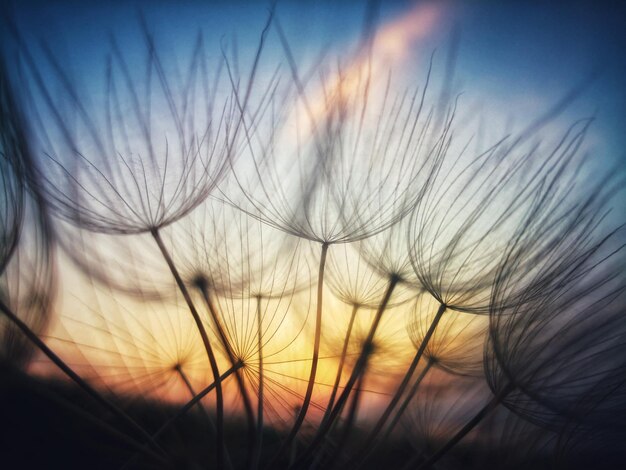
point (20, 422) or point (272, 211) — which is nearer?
point (20, 422)

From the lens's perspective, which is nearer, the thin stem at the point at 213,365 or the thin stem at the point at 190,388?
the thin stem at the point at 213,365

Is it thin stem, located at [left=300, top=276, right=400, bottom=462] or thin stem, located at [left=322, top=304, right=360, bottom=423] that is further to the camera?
thin stem, located at [left=322, top=304, right=360, bottom=423]

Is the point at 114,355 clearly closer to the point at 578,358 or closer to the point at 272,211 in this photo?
the point at 272,211

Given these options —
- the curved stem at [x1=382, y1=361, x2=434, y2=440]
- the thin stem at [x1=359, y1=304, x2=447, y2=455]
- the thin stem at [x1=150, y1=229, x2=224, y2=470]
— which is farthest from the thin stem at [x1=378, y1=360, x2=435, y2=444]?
the thin stem at [x1=150, y1=229, x2=224, y2=470]

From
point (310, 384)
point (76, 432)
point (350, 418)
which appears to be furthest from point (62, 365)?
point (350, 418)

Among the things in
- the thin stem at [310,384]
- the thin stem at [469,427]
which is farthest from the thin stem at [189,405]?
the thin stem at [469,427]

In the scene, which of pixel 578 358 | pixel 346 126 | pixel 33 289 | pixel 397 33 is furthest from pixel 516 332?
pixel 33 289

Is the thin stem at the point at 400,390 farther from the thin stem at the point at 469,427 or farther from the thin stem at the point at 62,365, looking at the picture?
the thin stem at the point at 62,365

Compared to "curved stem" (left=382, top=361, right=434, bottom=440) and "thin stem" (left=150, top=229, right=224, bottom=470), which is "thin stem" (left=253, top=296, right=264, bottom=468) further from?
"curved stem" (left=382, top=361, right=434, bottom=440)
